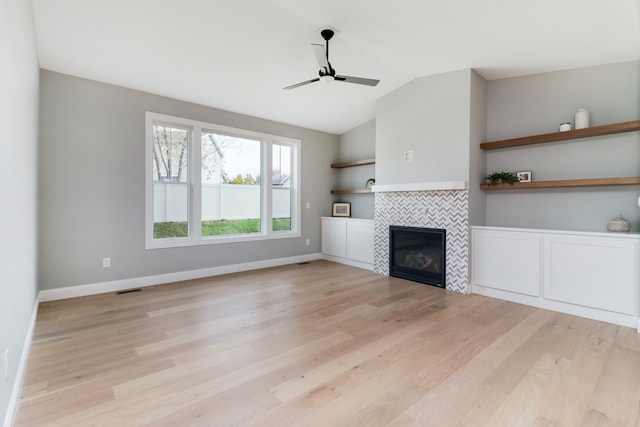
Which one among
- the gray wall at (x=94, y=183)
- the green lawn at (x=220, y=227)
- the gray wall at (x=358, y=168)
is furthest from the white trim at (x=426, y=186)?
the gray wall at (x=94, y=183)

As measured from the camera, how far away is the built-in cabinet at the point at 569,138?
10.1 feet

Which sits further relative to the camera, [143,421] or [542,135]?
[542,135]

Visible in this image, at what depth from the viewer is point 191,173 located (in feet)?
15.0

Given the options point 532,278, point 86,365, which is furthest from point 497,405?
point 86,365

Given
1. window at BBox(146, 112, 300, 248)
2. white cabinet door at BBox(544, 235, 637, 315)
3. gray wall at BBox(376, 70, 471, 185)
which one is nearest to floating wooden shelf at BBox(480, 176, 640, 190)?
gray wall at BBox(376, 70, 471, 185)

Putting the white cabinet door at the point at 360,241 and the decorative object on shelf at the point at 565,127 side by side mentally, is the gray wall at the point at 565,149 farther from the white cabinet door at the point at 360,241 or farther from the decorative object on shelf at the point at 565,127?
the white cabinet door at the point at 360,241

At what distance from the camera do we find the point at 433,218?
168 inches

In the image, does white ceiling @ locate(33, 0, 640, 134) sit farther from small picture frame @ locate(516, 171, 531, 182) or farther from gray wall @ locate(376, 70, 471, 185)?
small picture frame @ locate(516, 171, 531, 182)

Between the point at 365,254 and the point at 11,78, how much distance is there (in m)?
4.65

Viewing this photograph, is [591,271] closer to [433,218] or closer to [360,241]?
[433,218]

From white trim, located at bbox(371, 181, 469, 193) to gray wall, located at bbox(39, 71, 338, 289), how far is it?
303cm

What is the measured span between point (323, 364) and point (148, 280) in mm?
3080

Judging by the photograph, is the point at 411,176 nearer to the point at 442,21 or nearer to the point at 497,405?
the point at 442,21

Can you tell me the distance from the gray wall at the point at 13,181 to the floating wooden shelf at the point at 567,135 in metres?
4.53
